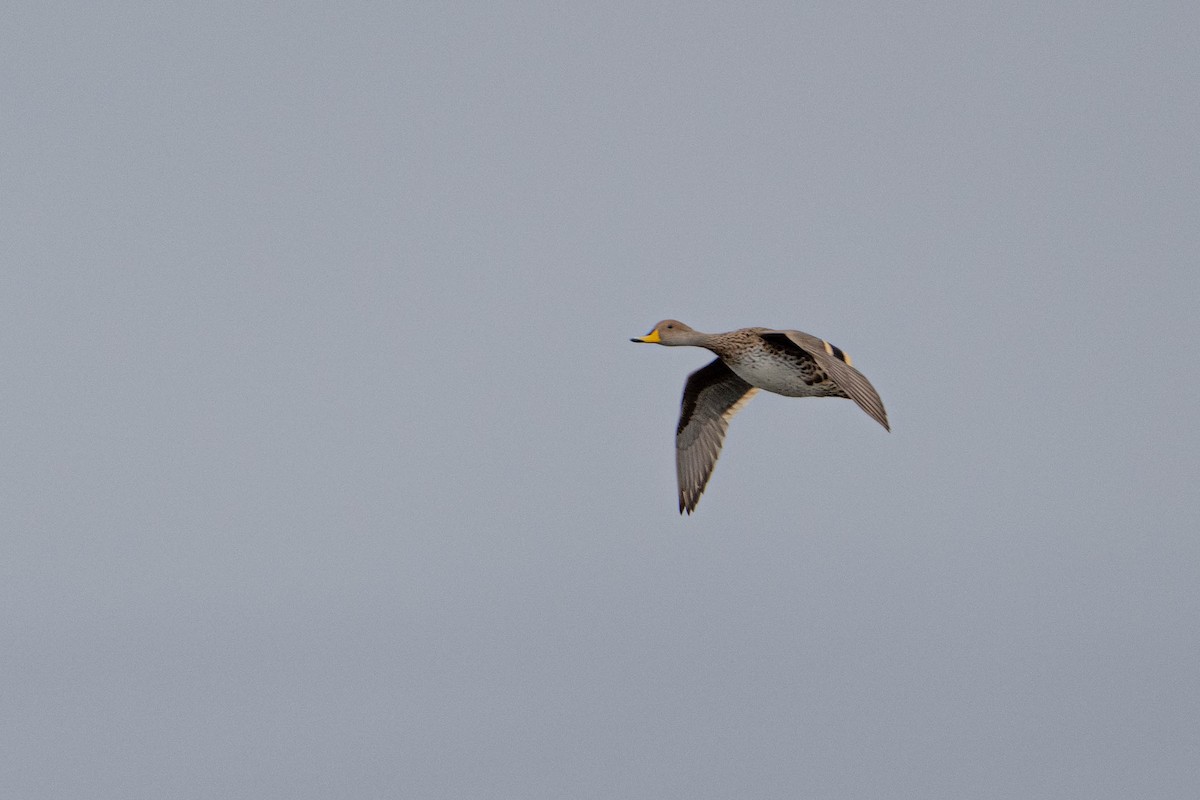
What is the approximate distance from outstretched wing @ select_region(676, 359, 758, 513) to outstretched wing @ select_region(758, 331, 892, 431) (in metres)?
3.28

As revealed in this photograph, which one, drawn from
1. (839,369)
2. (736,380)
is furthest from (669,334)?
(839,369)

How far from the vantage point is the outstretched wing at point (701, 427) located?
2611cm

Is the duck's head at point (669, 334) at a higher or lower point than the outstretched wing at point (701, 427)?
higher

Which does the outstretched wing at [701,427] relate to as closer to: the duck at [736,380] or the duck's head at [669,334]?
the duck at [736,380]

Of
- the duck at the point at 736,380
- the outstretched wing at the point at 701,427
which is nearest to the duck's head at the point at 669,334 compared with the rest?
the duck at the point at 736,380

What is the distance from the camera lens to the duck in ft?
68.0

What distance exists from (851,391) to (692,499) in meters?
6.63

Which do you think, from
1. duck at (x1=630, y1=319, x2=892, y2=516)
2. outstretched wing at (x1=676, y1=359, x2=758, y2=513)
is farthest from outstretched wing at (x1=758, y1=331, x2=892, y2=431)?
outstretched wing at (x1=676, y1=359, x2=758, y2=513)

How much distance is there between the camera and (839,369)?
2056cm

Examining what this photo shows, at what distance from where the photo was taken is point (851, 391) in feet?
65.5

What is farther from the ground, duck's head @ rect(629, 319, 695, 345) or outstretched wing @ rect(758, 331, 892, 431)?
duck's head @ rect(629, 319, 695, 345)

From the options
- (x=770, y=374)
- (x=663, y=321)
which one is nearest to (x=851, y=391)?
(x=770, y=374)

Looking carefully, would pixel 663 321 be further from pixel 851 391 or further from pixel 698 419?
pixel 851 391

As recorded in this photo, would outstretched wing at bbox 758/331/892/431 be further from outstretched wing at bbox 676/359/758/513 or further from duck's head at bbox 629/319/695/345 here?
outstretched wing at bbox 676/359/758/513
